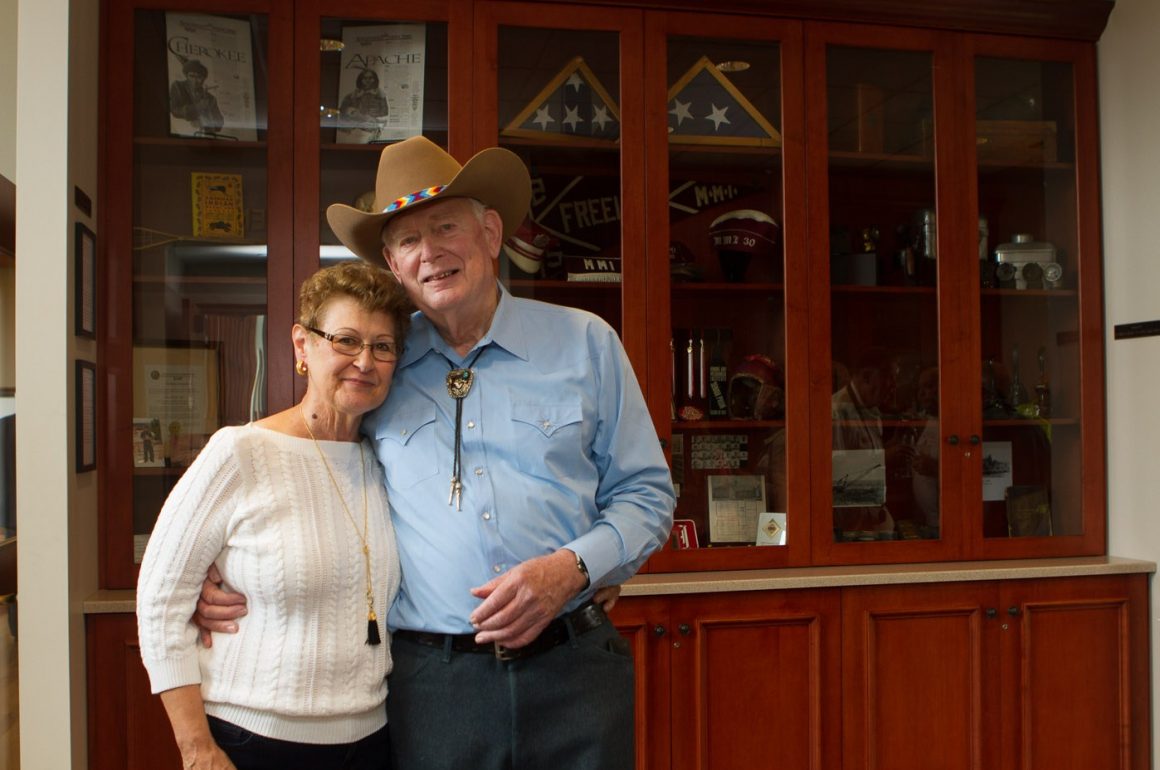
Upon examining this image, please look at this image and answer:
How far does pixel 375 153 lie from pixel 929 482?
1.97 metres

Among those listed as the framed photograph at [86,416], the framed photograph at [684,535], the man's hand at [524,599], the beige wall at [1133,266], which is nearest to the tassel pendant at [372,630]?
the man's hand at [524,599]

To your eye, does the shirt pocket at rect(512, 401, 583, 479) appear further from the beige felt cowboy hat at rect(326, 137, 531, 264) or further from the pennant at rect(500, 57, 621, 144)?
the pennant at rect(500, 57, 621, 144)

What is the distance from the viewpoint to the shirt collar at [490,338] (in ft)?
5.55

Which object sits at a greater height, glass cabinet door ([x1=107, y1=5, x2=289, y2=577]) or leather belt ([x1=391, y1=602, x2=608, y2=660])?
glass cabinet door ([x1=107, y1=5, x2=289, y2=577])

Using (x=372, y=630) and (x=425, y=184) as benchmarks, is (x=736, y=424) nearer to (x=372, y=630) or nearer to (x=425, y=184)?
(x=425, y=184)

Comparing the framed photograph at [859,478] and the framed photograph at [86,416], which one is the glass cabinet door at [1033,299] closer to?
the framed photograph at [859,478]

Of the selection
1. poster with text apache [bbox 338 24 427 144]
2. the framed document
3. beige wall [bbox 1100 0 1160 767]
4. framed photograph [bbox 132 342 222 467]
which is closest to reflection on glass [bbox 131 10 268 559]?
framed photograph [bbox 132 342 222 467]

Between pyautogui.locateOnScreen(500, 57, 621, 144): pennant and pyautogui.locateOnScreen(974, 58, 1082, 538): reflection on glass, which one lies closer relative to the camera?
pyautogui.locateOnScreen(500, 57, 621, 144): pennant

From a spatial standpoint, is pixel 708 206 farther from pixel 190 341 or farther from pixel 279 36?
pixel 190 341

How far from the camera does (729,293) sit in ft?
9.49

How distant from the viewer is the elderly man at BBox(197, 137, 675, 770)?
1.53 metres

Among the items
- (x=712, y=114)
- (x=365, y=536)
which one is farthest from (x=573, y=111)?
(x=365, y=536)

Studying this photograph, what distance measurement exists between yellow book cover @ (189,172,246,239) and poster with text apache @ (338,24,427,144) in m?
0.34

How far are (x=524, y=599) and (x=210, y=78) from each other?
1944 millimetres
